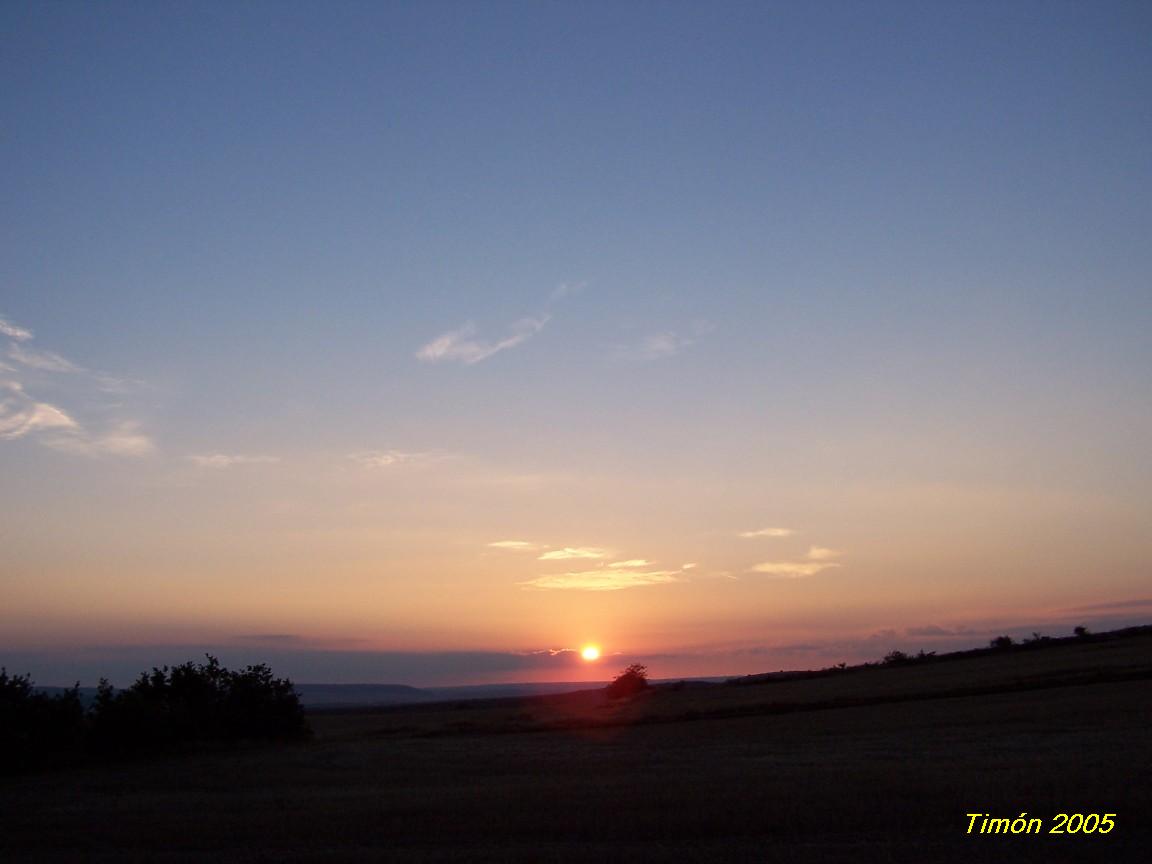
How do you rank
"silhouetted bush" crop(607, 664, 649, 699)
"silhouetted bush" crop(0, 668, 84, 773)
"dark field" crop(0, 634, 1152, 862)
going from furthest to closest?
"silhouetted bush" crop(607, 664, 649, 699)
"silhouetted bush" crop(0, 668, 84, 773)
"dark field" crop(0, 634, 1152, 862)

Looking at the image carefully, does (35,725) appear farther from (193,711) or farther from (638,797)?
(638,797)

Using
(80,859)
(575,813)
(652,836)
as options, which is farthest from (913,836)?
(80,859)

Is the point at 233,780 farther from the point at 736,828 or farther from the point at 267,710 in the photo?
the point at 736,828

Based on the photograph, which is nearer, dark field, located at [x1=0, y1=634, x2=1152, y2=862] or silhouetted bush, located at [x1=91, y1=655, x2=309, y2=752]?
dark field, located at [x1=0, y1=634, x2=1152, y2=862]

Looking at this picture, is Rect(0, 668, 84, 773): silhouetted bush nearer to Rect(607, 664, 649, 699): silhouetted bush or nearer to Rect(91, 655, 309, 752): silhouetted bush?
Rect(91, 655, 309, 752): silhouetted bush

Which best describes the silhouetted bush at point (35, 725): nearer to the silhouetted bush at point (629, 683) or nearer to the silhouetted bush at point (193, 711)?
the silhouetted bush at point (193, 711)

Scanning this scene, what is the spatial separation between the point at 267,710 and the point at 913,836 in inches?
963

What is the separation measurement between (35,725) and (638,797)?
1983 centimetres

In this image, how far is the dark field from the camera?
13594mm

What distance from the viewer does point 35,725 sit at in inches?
1093

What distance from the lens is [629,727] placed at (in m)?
41.7

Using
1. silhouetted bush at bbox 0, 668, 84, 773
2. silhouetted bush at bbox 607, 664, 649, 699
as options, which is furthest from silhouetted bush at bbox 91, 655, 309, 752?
silhouetted bush at bbox 607, 664, 649, 699

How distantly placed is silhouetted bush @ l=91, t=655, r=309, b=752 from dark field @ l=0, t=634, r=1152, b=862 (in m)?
1.60

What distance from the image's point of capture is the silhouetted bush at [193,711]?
1144 inches
